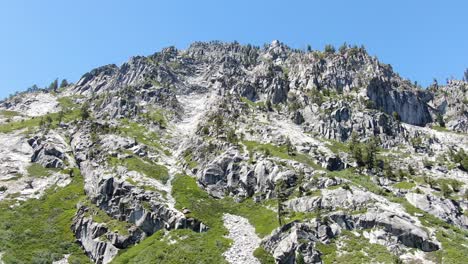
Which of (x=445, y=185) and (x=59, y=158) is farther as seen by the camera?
(x=59, y=158)

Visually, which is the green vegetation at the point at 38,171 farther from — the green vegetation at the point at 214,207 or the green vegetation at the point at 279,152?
the green vegetation at the point at 279,152

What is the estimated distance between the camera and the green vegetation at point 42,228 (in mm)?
91312

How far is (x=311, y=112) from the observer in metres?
195

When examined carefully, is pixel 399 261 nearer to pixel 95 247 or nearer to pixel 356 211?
pixel 356 211

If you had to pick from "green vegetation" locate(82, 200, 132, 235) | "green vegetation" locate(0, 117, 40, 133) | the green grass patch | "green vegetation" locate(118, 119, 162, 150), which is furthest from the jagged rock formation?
the green grass patch

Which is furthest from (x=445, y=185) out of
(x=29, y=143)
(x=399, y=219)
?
(x=29, y=143)

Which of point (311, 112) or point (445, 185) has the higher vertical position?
point (311, 112)

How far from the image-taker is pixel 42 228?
10475 centimetres

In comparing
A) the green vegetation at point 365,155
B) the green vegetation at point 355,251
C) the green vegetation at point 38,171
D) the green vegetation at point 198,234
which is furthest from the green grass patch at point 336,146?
the green vegetation at point 38,171

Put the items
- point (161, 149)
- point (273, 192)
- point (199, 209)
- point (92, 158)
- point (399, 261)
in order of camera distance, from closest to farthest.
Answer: point (399, 261) < point (199, 209) < point (273, 192) < point (92, 158) < point (161, 149)

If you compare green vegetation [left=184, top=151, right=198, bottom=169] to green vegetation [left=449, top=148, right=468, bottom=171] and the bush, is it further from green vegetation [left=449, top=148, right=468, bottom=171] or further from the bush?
green vegetation [left=449, top=148, right=468, bottom=171]

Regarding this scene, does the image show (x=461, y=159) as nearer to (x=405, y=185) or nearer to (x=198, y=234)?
(x=405, y=185)

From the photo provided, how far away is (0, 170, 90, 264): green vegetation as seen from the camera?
300ft

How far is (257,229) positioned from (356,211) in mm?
25342
